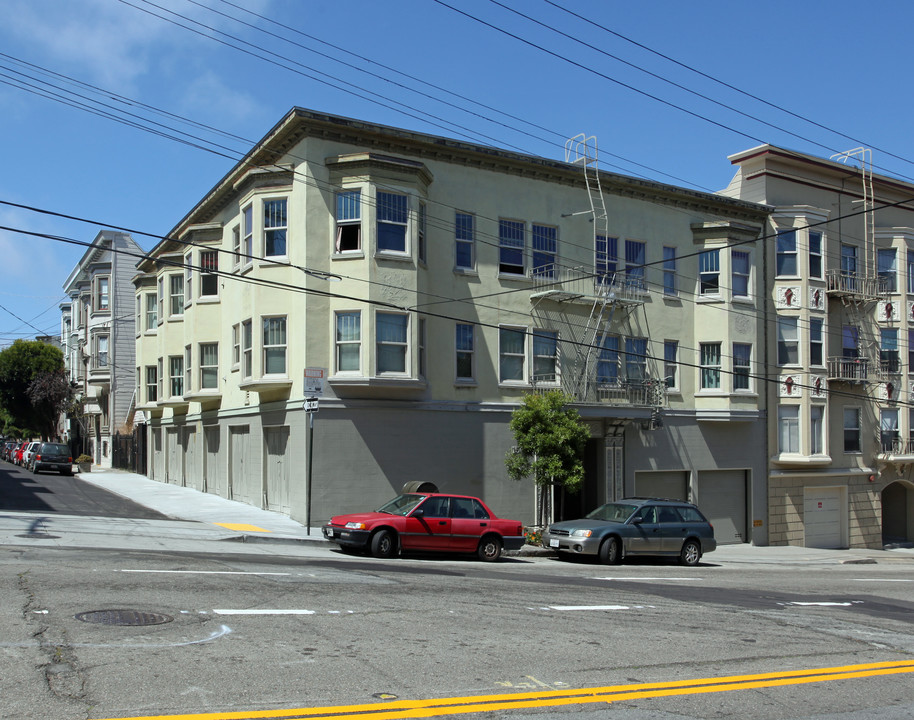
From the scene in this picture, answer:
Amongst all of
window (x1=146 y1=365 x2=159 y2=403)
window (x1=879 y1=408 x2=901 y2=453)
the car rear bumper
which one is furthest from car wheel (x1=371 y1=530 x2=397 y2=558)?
window (x1=879 y1=408 x2=901 y2=453)

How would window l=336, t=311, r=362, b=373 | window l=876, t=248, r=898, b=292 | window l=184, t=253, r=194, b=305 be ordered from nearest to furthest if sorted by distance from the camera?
Result: window l=336, t=311, r=362, b=373 < window l=184, t=253, r=194, b=305 < window l=876, t=248, r=898, b=292

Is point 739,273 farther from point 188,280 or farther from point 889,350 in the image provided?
point 188,280

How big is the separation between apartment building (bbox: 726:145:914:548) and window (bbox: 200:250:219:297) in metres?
19.1

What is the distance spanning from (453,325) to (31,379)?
46.8m

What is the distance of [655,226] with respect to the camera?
29672 mm

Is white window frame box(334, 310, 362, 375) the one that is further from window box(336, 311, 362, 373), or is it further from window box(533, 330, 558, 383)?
window box(533, 330, 558, 383)

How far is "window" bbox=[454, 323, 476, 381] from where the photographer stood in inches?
1000

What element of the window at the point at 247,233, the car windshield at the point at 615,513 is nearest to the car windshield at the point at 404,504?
the car windshield at the point at 615,513

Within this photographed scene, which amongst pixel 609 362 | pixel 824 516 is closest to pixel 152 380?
pixel 609 362

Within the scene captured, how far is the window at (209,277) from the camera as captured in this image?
3081cm

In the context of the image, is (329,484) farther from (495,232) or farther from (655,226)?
(655,226)

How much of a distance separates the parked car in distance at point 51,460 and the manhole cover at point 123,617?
34279 mm

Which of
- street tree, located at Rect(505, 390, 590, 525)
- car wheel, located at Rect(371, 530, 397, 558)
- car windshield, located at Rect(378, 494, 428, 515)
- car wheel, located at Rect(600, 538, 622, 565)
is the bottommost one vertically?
car wheel, located at Rect(600, 538, 622, 565)

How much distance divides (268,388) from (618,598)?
1380 cm
